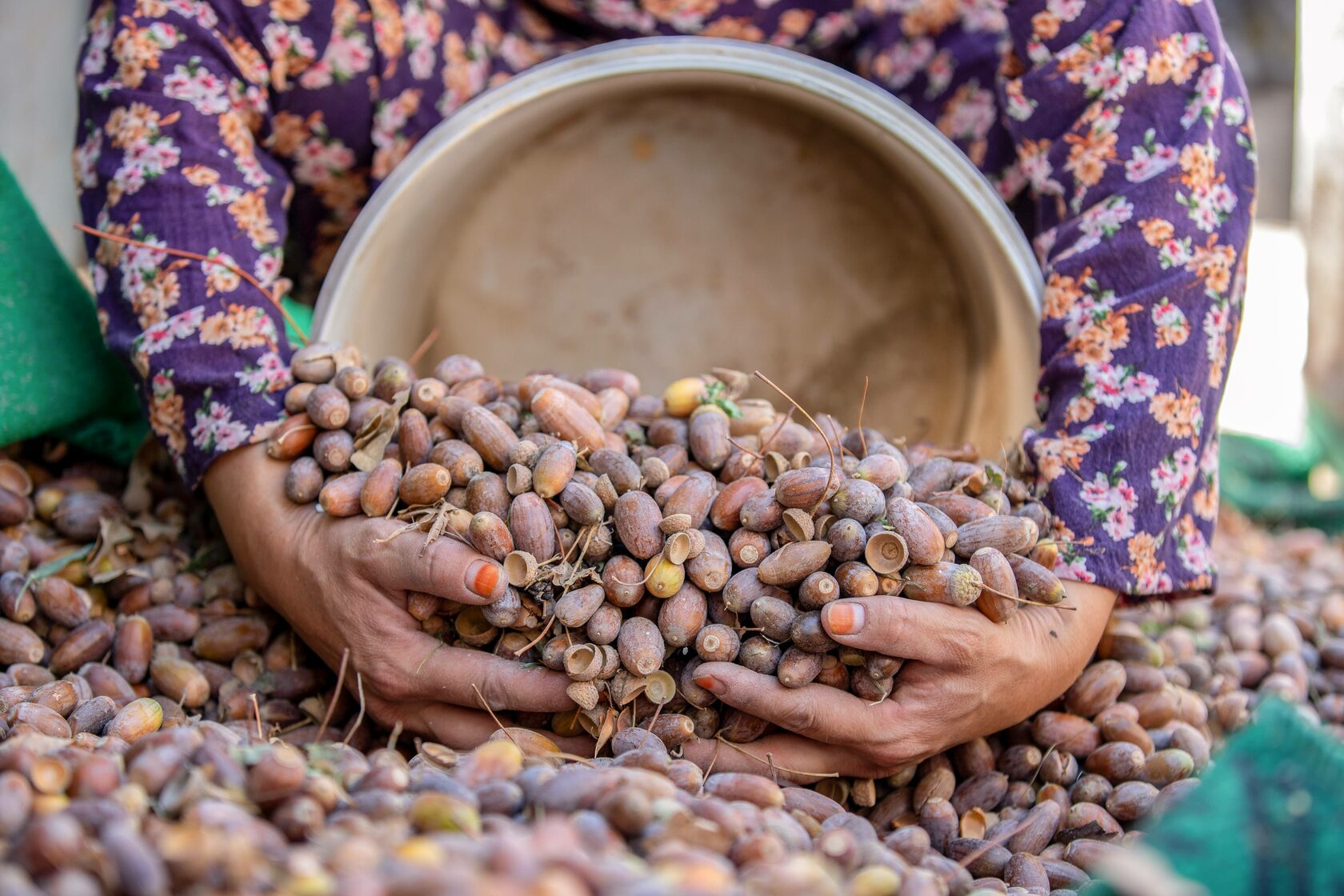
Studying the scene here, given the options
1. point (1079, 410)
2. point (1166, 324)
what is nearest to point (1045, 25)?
point (1166, 324)

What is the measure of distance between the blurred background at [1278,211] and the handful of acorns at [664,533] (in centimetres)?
213

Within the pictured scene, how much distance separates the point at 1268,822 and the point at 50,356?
226 centimetres

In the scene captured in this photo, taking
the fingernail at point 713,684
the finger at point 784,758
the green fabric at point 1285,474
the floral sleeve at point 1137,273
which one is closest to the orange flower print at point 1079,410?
the floral sleeve at point 1137,273

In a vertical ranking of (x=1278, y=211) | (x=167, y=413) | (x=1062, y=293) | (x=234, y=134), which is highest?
(x=1278, y=211)

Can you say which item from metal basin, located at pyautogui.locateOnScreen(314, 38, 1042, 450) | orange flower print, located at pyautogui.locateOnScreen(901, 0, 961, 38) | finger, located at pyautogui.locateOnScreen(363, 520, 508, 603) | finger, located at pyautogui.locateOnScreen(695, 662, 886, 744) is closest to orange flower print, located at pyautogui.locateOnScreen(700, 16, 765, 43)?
metal basin, located at pyautogui.locateOnScreen(314, 38, 1042, 450)

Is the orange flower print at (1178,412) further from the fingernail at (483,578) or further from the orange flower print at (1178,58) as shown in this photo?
the fingernail at (483,578)

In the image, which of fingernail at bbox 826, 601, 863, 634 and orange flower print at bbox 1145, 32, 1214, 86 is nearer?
fingernail at bbox 826, 601, 863, 634

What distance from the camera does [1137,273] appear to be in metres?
1.79

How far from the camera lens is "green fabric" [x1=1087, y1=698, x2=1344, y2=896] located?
0.90 meters

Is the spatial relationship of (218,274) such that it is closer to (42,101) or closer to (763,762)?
(763,762)

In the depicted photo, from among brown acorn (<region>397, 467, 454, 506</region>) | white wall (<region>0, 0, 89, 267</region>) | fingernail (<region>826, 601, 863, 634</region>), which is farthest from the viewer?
white wall (<region>0, 0, 89, 267</region>)

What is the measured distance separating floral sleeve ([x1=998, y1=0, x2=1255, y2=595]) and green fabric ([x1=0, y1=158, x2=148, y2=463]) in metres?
1.89

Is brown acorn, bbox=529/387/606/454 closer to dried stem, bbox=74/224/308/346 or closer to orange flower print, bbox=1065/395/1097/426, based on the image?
dried stem, bbox=74/224/308/346

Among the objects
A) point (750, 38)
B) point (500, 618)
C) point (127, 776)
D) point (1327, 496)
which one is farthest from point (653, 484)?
point (1327, 496)
